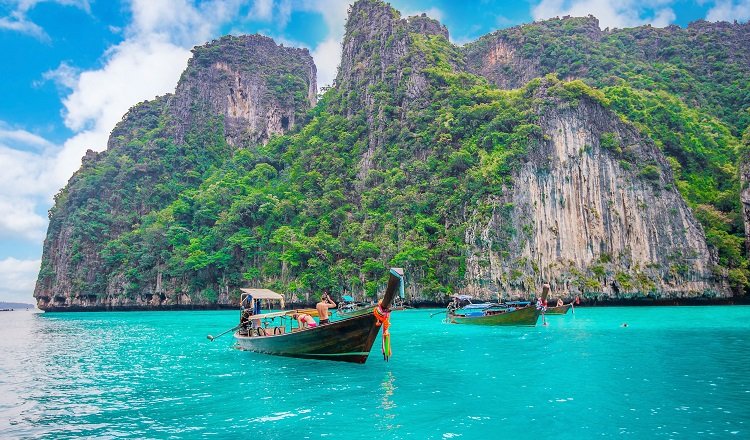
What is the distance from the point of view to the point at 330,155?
223 feet

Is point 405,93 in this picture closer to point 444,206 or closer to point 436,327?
point 444,206

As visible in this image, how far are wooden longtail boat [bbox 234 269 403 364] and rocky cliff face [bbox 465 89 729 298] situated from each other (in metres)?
33.5

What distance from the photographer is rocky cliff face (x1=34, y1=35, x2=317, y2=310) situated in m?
71.0

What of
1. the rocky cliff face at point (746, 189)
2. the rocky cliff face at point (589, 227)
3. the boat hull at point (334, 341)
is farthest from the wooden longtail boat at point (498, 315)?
the rocky cliff face at point (746, 189)

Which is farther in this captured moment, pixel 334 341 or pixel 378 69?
pixel 378 69

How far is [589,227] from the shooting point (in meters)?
51.5

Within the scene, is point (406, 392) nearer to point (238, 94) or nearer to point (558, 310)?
point (558, 310)

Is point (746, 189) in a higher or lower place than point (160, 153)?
lower

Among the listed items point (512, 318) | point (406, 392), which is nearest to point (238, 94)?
point (512, 318)

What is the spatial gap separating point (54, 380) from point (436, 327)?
68.7ft

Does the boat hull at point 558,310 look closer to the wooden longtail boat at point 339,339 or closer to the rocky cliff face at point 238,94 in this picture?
the wooden longtail boat at point 339,339

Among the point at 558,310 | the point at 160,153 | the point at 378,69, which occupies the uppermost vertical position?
the point at 378,69

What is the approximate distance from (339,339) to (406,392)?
4.06 metres

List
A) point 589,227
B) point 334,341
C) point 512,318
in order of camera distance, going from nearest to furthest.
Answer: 1. point 334,341
2. point 512,318
3. point 589,227
